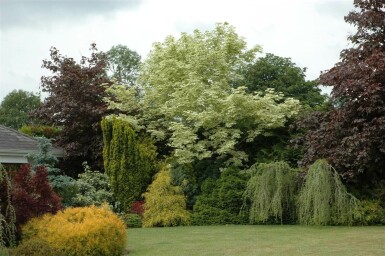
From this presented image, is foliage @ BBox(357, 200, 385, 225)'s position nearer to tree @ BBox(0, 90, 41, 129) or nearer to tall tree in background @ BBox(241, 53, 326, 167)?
tall tree in background @ BBox(241, 53, 326, 167)

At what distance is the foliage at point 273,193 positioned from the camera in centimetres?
1591

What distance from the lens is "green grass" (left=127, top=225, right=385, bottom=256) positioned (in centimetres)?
1080

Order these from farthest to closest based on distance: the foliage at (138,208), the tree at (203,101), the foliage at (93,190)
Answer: the foliage at (138,208) → the tree at (203,101) → the foliage at (93,190)

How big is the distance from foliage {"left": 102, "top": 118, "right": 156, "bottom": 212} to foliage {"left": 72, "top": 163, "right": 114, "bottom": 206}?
35 cm

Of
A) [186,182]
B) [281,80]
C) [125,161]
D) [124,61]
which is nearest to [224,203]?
[186,182]

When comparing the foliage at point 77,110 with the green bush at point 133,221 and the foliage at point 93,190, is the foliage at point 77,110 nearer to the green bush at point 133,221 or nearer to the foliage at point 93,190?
the foliage at point 93,190

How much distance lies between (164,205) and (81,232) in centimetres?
682

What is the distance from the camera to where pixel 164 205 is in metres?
17.4

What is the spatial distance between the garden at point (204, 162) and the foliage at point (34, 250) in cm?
3

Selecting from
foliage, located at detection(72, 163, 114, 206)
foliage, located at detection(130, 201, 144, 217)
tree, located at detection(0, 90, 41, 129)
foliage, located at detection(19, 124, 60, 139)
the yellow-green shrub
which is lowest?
the yellow-green shrub

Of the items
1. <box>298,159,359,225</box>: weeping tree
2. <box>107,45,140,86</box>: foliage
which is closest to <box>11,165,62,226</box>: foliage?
<box>298,159,359,225</box>: weeping tree

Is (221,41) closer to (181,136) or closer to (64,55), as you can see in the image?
(181,136)

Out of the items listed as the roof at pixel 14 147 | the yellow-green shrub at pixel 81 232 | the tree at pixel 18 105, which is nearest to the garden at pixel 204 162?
the yellow-green shrub at pixel 81 232

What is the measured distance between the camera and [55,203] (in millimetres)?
12312
